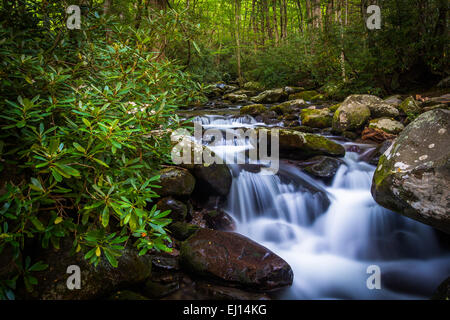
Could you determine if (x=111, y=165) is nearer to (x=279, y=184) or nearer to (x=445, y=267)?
(x=279, y=184)

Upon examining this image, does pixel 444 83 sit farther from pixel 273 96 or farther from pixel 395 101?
pixel 273 96

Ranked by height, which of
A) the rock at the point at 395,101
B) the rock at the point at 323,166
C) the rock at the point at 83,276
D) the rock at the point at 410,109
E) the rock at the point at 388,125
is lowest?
the rock at the point at 83,276

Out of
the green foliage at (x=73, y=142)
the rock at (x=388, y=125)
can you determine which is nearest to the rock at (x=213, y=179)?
the green foliage at (x=73, y=142)

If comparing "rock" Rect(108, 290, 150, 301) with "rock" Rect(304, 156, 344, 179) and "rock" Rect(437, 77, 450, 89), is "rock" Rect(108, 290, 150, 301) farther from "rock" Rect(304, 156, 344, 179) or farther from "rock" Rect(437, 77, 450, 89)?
"rock" Rect(437, 77, 450, 89)

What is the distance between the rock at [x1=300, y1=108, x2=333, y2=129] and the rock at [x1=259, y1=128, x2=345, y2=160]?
238cm

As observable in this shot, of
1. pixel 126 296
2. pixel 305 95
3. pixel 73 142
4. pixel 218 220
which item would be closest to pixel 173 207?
pixel 218 220

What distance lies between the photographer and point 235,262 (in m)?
2.87

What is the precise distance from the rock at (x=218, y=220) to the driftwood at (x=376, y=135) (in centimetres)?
457

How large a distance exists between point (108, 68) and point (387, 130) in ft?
21.8

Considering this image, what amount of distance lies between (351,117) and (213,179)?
4967 millimetres

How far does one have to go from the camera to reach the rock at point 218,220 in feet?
12.9

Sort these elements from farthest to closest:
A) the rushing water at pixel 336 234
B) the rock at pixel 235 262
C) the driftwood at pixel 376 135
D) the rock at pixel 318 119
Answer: the rock at pixel 318 119 < the driftwood at pixel 376 135 < the rushing water at pixel 336 234 < the rock at pixel 235 262

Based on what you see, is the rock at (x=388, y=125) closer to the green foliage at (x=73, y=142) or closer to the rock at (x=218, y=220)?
the rock at (x=218, y=220)
